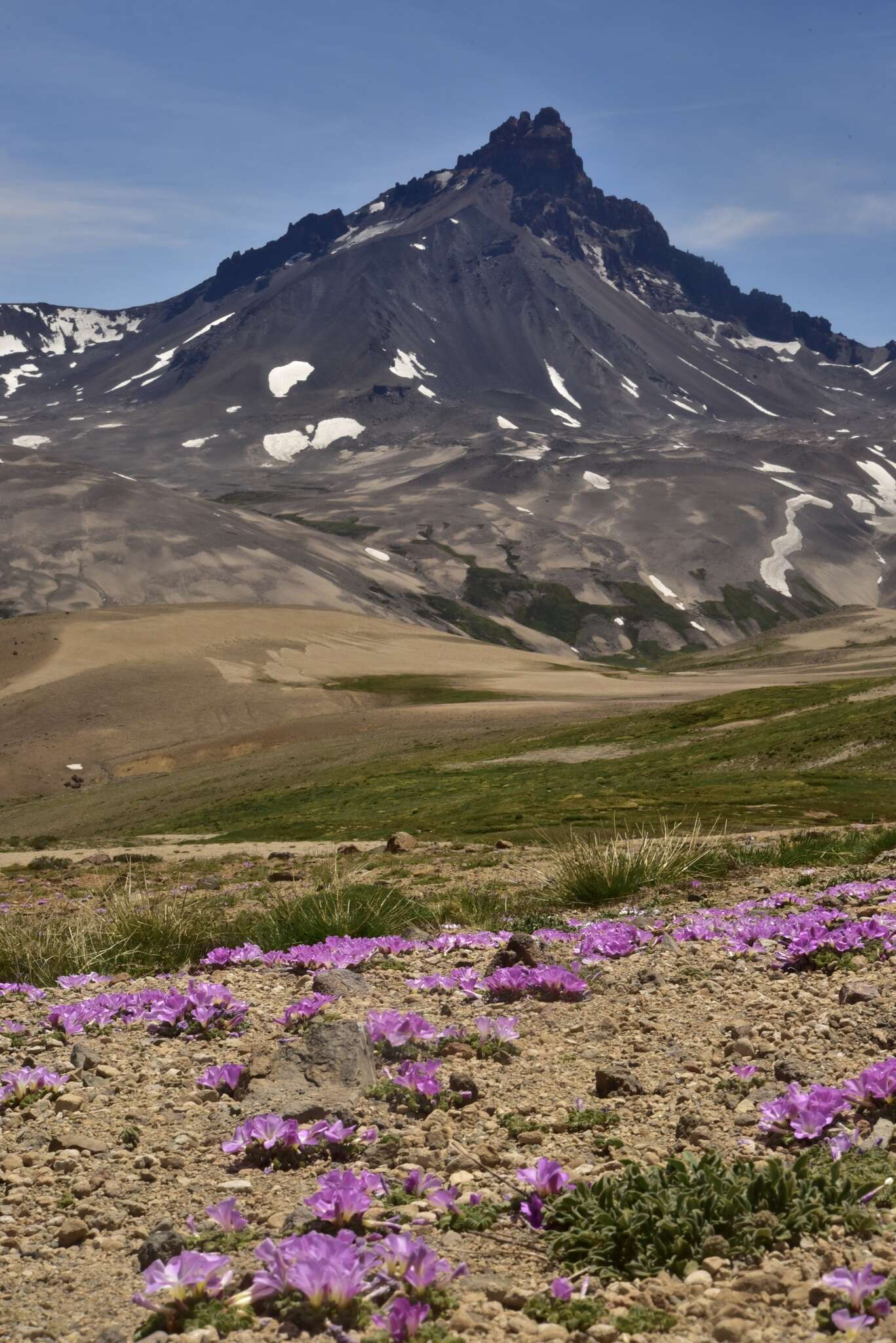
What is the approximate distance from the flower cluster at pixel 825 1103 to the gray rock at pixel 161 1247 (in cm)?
250

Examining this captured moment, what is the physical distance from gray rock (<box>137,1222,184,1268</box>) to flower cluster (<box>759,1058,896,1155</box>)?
8.19ft

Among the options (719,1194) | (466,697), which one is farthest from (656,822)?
(466,697)

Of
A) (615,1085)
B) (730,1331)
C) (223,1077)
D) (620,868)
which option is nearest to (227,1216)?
(223,1077)

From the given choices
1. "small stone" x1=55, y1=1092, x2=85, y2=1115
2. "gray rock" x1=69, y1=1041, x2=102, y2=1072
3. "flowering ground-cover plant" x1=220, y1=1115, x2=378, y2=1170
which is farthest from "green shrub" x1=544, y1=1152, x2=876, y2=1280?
"gray rock" x1=69, y1=1041, x2=102, y2=1072

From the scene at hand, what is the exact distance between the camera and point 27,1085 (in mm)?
6336

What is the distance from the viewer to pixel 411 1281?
3918 mm

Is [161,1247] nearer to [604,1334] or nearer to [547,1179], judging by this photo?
[547,1179]

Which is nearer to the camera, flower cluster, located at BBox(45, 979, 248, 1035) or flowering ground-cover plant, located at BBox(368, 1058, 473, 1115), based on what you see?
flowering ground-cover plant, located at BBox(368, 1058, 473, 1115)

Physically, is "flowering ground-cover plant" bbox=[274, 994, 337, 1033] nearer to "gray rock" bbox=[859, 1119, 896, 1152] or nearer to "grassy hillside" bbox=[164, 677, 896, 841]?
"gray rock" bbox=[859, 1119, 896, 1152]

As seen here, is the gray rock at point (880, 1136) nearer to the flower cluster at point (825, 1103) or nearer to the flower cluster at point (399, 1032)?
the flower cluster at point (825, 1103)

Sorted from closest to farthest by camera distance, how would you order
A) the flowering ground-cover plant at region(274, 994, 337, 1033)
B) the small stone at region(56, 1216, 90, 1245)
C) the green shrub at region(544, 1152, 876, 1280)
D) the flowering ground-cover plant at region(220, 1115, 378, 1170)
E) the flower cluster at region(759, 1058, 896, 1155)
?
the green shrub at region(544, 1152, 876, 1280) < the small stone at region(56, 1216, 90, 1245) < the flower cluster at region(759, 1058, 896, 1155) < the flowering ground-cover plant at region(220, 1115, 378, 1170) < the flowering ground-cover plant at region(274, 994, 337, 1033)

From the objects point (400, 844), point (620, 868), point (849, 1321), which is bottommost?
point (400, 844)

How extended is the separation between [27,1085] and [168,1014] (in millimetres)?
1217

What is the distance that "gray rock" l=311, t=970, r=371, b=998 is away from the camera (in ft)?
26.2
